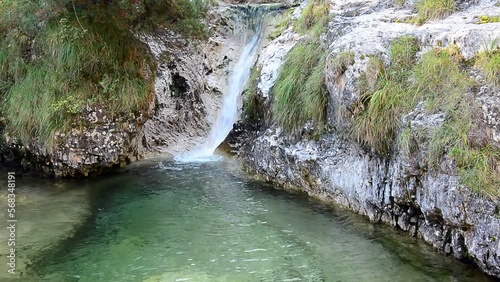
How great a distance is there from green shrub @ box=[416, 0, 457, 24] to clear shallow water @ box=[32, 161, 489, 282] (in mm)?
3441

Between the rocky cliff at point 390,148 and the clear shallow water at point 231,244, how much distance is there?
33 cm

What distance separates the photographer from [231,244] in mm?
6102

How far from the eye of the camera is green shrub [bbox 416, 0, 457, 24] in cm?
721

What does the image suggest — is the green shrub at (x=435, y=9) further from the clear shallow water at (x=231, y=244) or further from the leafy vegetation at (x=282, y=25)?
the leafy vegetation at (x=282, y=25)

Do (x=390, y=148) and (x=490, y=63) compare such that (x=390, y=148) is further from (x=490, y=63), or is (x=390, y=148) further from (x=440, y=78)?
(x=490, y=63)

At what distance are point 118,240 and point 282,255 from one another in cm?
233

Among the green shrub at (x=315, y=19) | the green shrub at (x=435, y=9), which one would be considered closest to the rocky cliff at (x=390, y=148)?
the green shrub at (x=435, y=9)

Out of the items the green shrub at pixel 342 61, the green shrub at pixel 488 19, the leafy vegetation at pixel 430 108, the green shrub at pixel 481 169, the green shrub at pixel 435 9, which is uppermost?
the green shrub at pixel 435 9

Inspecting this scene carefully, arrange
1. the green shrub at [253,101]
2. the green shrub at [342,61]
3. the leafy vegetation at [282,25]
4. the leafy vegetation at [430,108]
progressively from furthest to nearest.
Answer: the leafy vegetation at [282,25] → the green shrub at [253,101] → the green shrub at [342,61] → the leafy vegetation at [430,108]

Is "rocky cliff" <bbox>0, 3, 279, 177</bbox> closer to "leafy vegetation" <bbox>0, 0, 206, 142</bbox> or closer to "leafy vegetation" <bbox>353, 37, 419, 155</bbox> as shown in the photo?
"leafy vegetation" <bbox>0, 0, 206, 142</bbox>

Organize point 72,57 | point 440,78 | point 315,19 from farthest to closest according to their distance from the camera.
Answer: point 315,19 < point 72,57 < point 440,78

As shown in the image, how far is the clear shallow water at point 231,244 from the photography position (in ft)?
17.4

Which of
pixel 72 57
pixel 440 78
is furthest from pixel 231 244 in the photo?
pixel 72 57

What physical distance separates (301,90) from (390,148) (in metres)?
2.38
